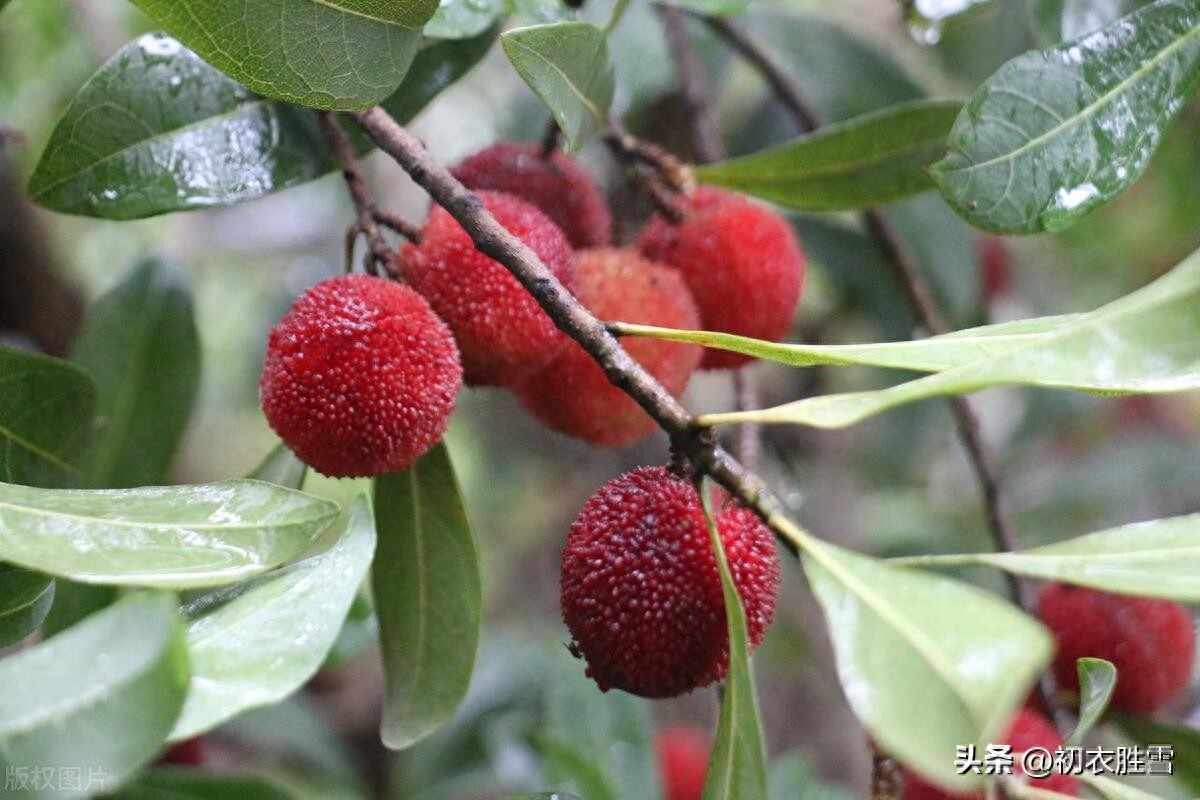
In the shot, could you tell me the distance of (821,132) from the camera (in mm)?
849

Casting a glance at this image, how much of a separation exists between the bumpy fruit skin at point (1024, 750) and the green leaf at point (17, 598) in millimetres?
558

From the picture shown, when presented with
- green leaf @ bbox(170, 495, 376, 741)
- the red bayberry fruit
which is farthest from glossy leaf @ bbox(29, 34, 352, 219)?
the red bayberry fruit

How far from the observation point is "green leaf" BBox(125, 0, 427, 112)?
0.58 metres

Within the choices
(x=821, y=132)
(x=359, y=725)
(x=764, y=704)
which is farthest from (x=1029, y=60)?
(x=359, y=725)

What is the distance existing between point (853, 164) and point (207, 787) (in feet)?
2.35

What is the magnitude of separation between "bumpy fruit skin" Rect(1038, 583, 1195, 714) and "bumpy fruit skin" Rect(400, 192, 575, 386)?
514 millimetres

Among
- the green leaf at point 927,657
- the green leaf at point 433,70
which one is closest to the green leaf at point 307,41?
the green leaf at point 433,70

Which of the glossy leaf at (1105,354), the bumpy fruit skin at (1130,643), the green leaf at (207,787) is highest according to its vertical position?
the glossy leaf at (1105,354)

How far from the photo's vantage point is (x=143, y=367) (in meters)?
1.00

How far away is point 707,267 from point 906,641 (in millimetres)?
452

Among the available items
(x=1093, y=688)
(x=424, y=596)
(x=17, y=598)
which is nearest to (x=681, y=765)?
(x=424, y=596)

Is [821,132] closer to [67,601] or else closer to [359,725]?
[67,601]

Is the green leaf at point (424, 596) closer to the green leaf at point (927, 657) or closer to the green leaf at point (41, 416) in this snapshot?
the green leaf at point (41, 416)

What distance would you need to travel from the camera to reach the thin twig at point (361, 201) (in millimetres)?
723
